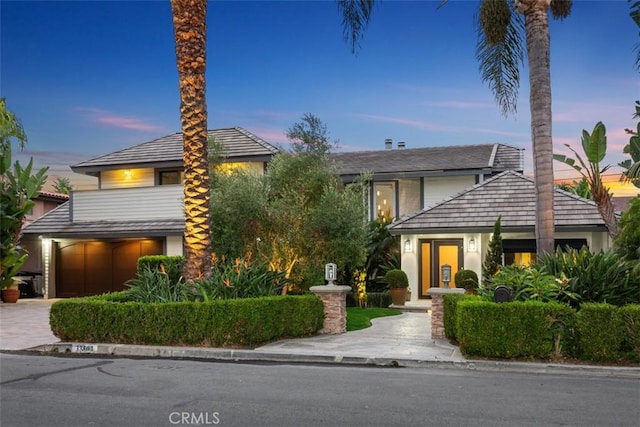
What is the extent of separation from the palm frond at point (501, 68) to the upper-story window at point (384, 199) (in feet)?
33.4

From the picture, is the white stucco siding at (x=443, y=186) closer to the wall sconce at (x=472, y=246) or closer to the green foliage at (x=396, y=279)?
the wall sconce at (x=472, y=246)

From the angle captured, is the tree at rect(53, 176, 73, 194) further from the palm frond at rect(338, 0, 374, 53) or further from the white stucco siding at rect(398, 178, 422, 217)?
the palm frond at rect(338, 0, 374, 53)

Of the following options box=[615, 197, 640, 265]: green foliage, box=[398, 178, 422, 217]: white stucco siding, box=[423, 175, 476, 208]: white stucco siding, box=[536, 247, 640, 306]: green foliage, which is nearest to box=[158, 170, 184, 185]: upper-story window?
box=[398, 178, 422, 217]: white stucco siding

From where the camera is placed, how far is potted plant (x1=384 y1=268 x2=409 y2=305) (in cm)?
2284

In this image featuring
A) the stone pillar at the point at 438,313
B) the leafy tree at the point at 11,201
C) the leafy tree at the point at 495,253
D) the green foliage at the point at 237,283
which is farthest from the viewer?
the leafy tree at the point at 11,201

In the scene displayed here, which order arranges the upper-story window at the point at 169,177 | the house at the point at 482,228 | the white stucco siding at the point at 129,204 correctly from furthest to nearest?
the upper-story window at the point at 169,177 < the white stucco siding at the point at 129,204 < the house at the point at 482,228

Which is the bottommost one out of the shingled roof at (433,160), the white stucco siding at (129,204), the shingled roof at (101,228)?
the shingled roof at (101,228)

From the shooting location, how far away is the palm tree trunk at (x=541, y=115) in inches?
567

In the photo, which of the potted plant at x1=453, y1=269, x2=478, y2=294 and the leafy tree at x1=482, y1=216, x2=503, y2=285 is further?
the potted plant at x1=453, y1=269, x2=478, y2=294

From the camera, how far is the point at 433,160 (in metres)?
27.9

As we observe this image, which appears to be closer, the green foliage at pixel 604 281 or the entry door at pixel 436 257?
the green foliage at pixel 604 281

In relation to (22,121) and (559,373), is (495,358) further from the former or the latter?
(22,121)

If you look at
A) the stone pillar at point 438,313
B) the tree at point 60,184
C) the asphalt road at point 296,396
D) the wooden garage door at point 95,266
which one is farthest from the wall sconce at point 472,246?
the tree at point 60,184

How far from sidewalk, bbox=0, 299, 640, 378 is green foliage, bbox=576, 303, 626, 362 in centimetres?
35
